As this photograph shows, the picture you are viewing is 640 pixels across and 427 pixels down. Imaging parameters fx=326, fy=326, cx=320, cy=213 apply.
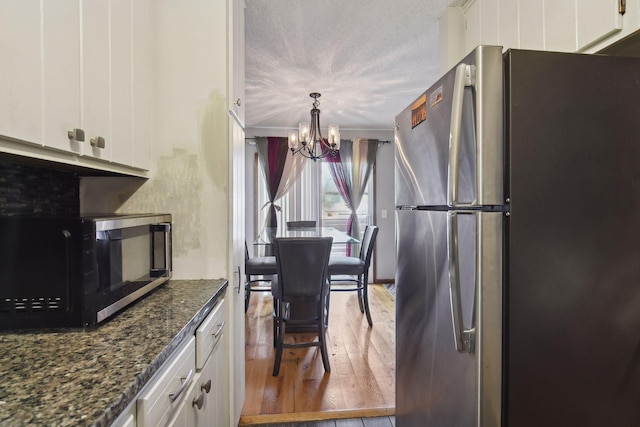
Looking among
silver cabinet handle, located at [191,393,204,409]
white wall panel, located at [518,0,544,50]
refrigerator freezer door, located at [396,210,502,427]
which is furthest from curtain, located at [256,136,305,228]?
silver cabinet handle, located at [191,393,204,409]

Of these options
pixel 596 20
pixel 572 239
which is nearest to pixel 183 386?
pixel 572 239

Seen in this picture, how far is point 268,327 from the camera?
3.30 metres

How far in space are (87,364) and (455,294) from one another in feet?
3.30

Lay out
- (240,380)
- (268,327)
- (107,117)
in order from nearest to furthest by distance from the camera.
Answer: (107,117)
(240,380)
(268,327)

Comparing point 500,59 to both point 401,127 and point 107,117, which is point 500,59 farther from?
point 107,117

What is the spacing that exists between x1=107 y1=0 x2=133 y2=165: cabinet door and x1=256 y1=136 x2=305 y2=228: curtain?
3.52 m

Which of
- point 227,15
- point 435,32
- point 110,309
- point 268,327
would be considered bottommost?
point 268,327

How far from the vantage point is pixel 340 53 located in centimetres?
250

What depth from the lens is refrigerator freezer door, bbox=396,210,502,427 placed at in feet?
3.18

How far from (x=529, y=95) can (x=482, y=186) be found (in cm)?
30

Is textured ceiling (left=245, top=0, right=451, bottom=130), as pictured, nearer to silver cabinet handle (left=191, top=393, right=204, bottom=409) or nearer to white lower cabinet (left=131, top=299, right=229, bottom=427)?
white lower cabinet (left=131, top=299, right=229, bottom=427)

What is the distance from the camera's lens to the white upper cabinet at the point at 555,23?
40.4 inches

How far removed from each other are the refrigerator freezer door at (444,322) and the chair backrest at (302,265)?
801 mm

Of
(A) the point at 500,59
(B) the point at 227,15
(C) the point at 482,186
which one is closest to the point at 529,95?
(A) the point at 500,59
